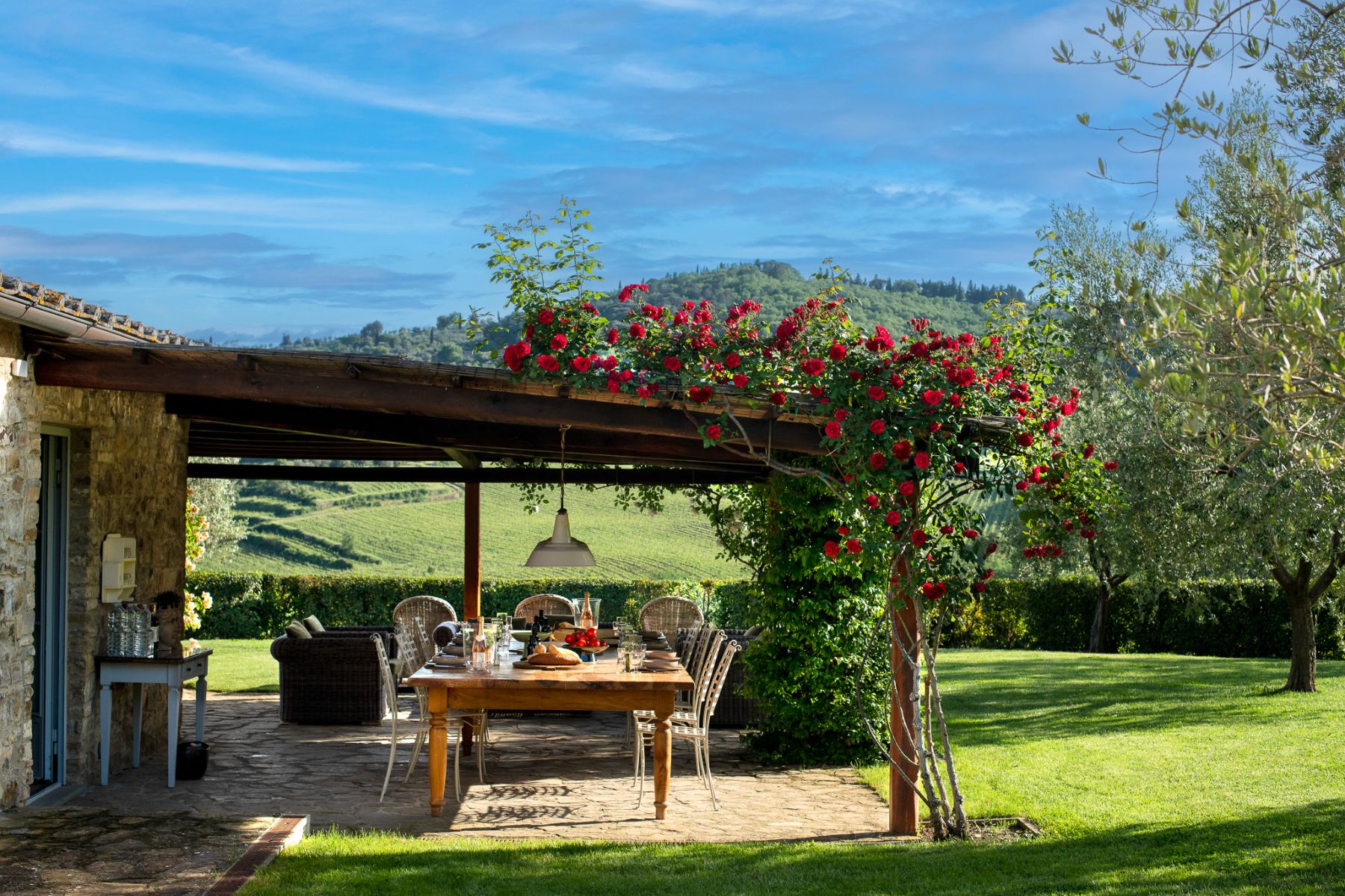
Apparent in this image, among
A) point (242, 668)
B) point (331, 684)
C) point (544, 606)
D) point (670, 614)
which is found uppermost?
point (544, 606)

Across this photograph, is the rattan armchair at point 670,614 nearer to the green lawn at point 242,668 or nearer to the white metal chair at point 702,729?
the green lawn at point 242,668

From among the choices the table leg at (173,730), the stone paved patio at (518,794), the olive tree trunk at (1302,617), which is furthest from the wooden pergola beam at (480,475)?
the olive tree trunk at (1302,617)

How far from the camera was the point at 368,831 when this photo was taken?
584 centimetres

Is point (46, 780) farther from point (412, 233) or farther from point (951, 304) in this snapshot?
point (951, 304)

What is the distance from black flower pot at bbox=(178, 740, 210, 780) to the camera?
6996 mm

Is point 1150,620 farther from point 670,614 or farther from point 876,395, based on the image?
point 876,395

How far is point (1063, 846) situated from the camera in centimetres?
570

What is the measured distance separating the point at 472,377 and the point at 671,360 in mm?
1078

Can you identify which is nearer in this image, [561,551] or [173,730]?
[173,730]

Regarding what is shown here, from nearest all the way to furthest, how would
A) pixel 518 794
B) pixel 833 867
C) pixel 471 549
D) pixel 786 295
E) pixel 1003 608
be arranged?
pixel 833 867 → pixel 518 794 → pixel 471 549 → pixel 1003 608 → pixel 786 295

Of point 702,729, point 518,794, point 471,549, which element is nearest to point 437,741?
point 518,794

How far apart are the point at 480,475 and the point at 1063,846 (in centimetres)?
669

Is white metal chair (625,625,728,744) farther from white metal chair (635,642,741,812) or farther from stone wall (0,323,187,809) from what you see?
stone wall (0,323,187,809)

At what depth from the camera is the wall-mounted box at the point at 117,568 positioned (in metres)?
6.93
